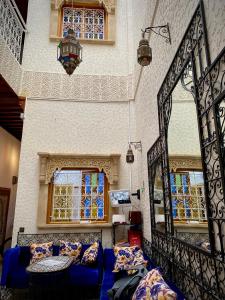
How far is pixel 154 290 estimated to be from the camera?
1899 millimetres

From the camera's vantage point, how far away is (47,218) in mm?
5289

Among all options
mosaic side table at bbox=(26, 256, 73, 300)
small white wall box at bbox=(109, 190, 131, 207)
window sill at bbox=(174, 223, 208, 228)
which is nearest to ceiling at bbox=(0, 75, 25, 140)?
small white wall box at bbox=(109, 190, 131, 207)

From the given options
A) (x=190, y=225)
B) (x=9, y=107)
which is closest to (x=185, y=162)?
(x=190, y=225)

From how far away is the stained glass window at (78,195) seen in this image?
5.38 m

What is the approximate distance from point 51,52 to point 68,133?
7.70ft

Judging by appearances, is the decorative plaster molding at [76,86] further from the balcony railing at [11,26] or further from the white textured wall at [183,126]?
the white textured wall at [183,126]

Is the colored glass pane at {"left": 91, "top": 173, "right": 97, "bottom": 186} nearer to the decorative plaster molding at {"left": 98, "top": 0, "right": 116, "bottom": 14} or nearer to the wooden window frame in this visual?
the wooden window frame

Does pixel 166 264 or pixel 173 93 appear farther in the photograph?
pixel 166 264

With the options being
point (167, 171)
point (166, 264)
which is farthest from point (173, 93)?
point (166, 264)

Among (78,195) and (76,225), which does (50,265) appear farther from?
(78,195)

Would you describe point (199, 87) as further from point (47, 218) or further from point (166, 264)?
point (47, 218)

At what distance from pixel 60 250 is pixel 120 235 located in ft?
4.62

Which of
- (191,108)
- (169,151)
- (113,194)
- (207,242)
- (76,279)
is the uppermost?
(191,108)

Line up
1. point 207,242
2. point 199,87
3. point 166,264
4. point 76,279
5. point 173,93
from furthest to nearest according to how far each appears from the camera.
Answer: point 76,279, point 166,264, point 173,93, point 199,87, point 207,242
